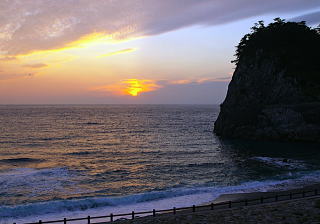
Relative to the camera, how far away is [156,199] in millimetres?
28188

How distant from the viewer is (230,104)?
76938 millimetres

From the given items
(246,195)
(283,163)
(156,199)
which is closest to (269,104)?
(283,163)

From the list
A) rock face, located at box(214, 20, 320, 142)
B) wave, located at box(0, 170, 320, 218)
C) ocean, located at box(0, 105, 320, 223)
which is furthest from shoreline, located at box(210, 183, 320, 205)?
rock face, located at box(214, 20, 320, 142)

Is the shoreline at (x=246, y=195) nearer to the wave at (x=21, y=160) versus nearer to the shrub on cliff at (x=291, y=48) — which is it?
the wave at (x=21, y=160)

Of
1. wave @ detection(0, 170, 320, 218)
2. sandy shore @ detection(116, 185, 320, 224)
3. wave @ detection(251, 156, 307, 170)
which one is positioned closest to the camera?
sandy shore @ detection(116, 185, 320, 224)

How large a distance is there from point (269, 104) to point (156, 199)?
4915cm

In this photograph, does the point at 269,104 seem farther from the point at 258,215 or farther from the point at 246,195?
the point at 258,215

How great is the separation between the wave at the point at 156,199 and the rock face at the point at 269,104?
94.8 feet

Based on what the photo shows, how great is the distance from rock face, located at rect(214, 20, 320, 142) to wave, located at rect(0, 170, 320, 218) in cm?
2889

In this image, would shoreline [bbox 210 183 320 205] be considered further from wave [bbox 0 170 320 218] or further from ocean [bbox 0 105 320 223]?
ocean [bbox 0 105 320 223]

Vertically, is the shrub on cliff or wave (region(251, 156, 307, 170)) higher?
the shrub on cliff

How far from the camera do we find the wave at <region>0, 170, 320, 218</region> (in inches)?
983

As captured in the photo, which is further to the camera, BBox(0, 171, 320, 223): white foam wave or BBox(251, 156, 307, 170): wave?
BBox(251, 156, 307, 170): wave

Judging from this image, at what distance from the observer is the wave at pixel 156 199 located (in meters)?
25.0
